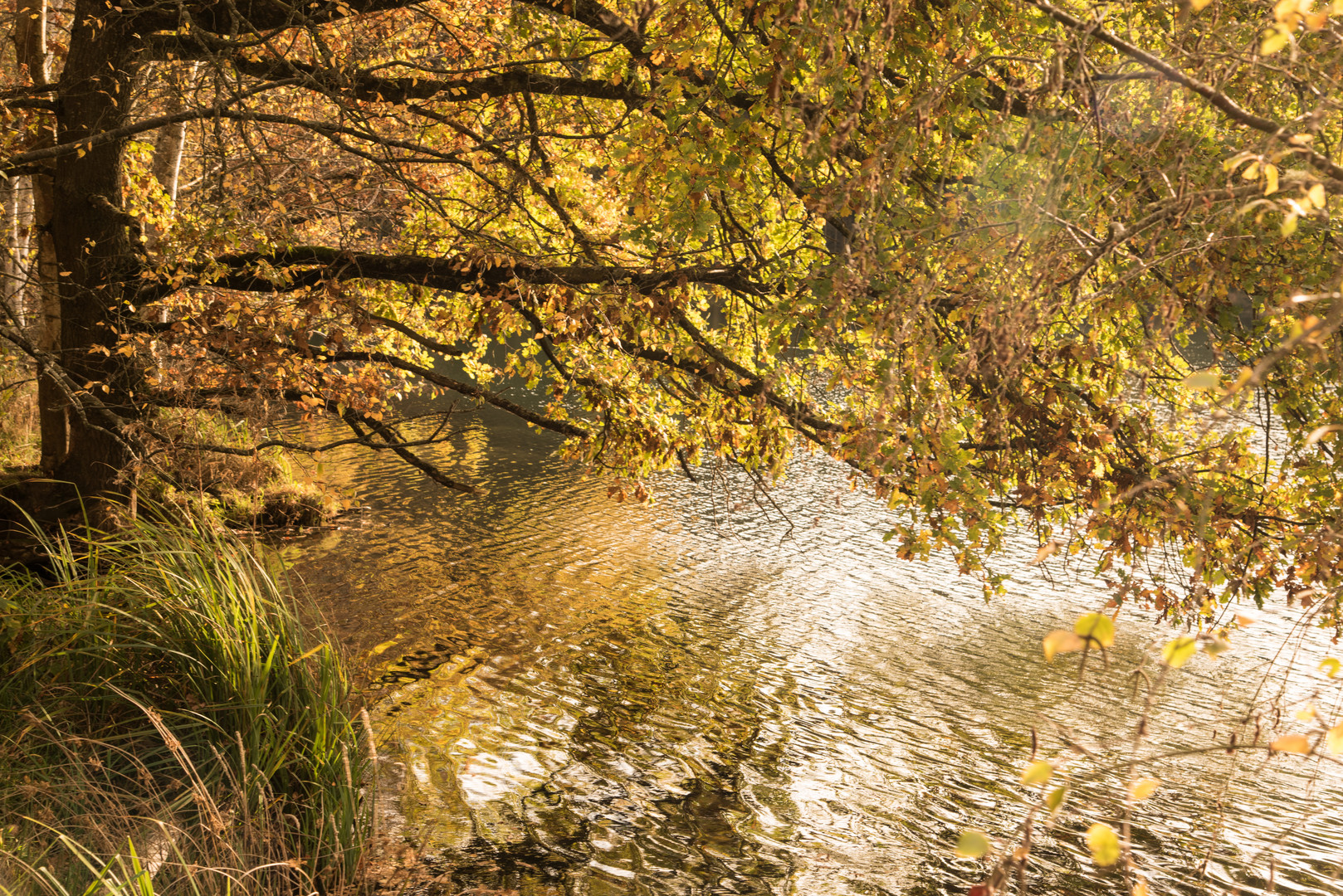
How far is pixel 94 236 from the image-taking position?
8.09 meters

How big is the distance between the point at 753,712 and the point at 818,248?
253 inches

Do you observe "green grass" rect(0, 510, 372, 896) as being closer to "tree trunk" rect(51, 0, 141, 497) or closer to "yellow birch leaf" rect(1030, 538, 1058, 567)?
"tree trunk" rect(51, 0, 141, 497)

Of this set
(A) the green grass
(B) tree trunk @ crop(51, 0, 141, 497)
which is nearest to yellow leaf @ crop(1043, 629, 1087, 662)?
(A) the green grass

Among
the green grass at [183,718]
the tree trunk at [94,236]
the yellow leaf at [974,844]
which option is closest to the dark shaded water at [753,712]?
the green grass at [183,718]

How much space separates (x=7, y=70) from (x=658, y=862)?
46.8 ft

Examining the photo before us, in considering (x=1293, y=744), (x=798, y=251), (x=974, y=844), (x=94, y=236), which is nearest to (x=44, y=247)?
(x=94, y=236)

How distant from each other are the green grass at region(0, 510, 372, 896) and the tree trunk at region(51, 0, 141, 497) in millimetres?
2750

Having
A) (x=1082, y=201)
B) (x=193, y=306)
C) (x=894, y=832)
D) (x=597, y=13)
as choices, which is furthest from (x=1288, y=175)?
(x=193, y=306)

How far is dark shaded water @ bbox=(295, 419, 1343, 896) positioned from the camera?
731 cm

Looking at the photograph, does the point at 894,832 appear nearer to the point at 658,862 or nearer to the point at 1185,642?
the point at 658,862

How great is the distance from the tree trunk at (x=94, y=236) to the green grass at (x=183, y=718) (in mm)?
2750

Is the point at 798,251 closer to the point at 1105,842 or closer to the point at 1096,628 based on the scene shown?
the point at 1096,628

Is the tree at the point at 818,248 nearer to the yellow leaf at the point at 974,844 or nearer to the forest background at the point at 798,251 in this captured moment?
the forest background at the point at 798,251

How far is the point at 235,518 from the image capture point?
47.8ft
